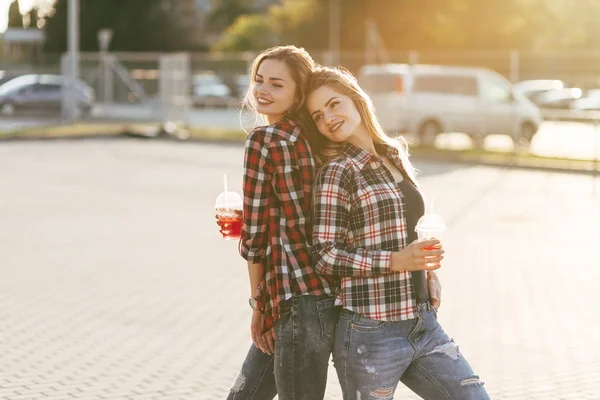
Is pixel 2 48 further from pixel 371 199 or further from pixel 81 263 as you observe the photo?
pixel 371 199

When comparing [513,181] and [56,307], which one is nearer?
[56,307]

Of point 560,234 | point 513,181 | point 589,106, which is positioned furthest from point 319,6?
point 560,234

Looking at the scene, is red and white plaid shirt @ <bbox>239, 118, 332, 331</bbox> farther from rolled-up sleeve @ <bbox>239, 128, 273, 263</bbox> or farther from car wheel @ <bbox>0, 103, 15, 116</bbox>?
car wheel @ <bbox>0, 103, 15, 116</bbox>

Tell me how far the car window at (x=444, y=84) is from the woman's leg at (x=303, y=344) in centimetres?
2277

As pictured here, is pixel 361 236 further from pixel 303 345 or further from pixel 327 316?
pixel 303 345

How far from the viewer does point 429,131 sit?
2625 cm

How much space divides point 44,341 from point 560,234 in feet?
22.4

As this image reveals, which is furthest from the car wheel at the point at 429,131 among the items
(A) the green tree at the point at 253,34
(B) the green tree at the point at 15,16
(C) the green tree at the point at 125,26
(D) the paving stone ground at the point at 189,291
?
(B) the green tree at the point at 15,16

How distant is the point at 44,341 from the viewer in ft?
22.8

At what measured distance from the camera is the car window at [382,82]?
26.0 meters

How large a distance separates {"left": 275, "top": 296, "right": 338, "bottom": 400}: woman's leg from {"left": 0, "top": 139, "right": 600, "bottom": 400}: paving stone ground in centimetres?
229

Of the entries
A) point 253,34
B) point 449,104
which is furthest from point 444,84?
point 253,34

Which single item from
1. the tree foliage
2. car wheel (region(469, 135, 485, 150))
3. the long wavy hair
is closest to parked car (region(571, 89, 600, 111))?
car wheel (region(469, 135, 485, 150))

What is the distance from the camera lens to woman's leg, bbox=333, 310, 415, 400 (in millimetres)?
3416
